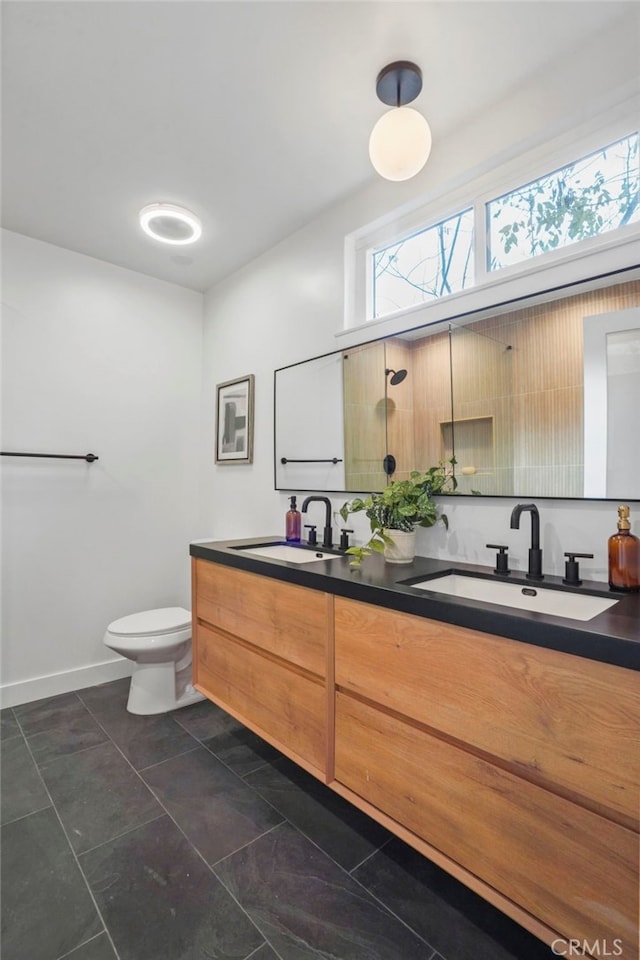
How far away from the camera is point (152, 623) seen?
231 centimetres

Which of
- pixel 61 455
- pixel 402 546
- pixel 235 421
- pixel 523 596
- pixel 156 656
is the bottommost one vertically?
pixel 156 656

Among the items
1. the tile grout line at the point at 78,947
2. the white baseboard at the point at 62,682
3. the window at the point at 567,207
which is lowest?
the tile grout line at the point at 78,947

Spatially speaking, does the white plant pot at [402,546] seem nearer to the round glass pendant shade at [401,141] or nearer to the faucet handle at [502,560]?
the faucet handle at [502,560]

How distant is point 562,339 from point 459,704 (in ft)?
3.63

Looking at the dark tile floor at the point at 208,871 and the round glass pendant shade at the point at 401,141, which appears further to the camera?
the round glass pendant shade at the point at 401,141

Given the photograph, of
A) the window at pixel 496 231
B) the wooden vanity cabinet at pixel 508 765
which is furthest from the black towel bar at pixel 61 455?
the wooden vanity cabinet at pixel 508 765

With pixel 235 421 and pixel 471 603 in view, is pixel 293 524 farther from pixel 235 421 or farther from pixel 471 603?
pixel 471 603

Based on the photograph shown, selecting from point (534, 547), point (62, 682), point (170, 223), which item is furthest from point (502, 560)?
point (62, 682)

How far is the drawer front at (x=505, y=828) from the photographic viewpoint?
0.81m

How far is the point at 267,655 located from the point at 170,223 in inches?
84.2

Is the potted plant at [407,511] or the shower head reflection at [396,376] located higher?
the shower head reflection at [396,376]

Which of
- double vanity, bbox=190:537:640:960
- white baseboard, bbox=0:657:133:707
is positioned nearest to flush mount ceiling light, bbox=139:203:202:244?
double vanity, bbox=190:537:640:960

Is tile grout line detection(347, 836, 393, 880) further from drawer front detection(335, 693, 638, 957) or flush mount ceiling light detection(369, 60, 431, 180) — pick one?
flush mount ceiling light detection(369, 60, 431, 180)

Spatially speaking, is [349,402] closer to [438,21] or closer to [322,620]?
[322,620]
